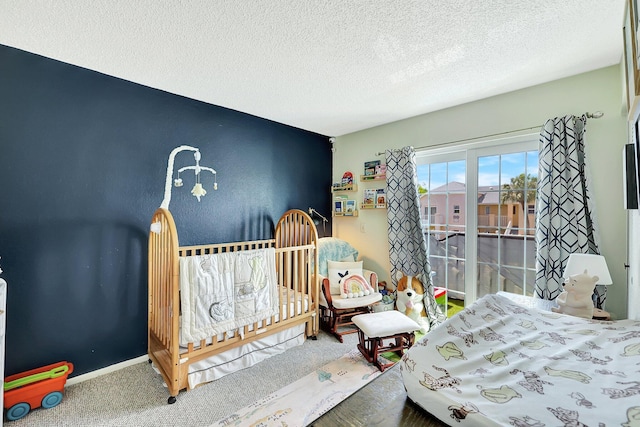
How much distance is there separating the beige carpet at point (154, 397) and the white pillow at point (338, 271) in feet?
2.64

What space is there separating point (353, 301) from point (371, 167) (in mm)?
1685

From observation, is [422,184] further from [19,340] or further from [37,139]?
[19,340]

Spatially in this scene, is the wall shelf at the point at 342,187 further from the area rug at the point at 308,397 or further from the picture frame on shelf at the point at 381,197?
the area rug at the point at 308,397

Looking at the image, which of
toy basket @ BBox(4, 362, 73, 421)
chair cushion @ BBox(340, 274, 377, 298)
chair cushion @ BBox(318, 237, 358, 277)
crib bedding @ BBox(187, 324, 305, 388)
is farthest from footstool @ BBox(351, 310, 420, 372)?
toy basket @ BBox(4, 362, 73, 421)

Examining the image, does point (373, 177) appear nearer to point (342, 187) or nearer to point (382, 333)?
point (342, 187)

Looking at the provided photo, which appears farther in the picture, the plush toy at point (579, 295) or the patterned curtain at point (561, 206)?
the patterned curtain at point (561, 206)

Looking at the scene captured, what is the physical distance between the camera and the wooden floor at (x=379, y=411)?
2.78 ft

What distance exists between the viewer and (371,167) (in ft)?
11.3

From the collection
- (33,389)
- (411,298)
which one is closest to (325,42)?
(411,298)

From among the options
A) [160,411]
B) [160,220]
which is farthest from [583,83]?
[160,411]

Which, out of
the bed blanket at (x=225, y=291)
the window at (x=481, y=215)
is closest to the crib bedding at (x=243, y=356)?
the bed blanket at (x=225, y=291)

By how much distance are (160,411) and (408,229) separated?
2.66 meters

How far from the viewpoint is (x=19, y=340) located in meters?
1.83

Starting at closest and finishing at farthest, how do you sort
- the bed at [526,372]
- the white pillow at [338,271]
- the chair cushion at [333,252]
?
the bed at [526,372]
the white pillow at [338,271]
the chair cushion at [333,252]
